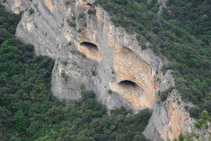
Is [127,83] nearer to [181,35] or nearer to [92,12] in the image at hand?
[92,12]

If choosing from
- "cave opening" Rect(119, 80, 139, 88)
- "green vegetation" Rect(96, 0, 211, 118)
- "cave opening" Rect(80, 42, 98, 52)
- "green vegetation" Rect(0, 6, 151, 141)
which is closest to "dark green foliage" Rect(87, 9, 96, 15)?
"green vegetation" Rect(96, 0, 211, 118)

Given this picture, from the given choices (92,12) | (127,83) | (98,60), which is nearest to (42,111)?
(98,60)

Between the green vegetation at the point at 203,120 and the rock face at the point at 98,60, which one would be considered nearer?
the green vegetation at the point at 203,120

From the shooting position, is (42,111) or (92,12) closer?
(92,12)

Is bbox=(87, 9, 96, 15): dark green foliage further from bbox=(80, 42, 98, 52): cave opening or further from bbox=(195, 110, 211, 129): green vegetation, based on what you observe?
bbox=(195, 110, 211, 129): green vegetation

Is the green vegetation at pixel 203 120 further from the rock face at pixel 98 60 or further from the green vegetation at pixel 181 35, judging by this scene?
the rock face at pixel 98 60

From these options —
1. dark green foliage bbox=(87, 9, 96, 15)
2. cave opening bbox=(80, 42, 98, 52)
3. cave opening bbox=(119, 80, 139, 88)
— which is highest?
dark green foliage bbox=(87, 9, 96, 15)

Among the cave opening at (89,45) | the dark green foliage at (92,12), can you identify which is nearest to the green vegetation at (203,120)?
the cave opening at (89,45)
